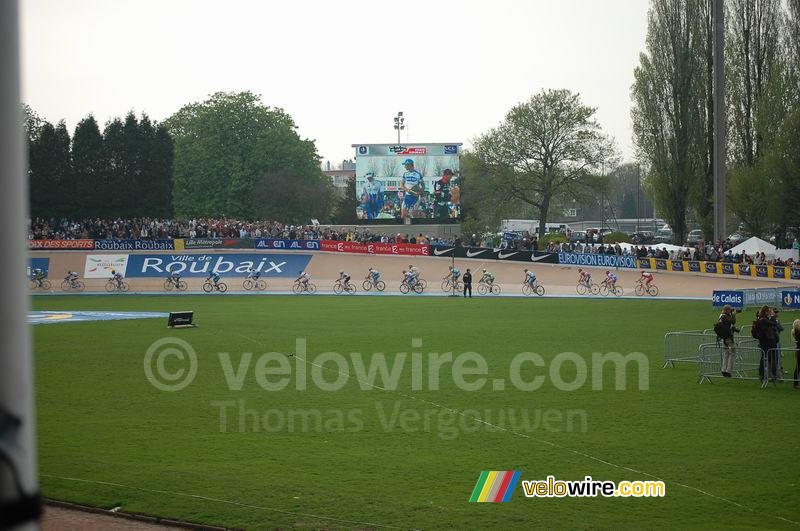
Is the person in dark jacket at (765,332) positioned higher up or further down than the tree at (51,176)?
further down

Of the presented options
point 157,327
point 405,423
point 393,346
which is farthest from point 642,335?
point 157,327

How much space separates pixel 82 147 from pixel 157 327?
54.7m

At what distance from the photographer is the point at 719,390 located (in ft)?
64.6

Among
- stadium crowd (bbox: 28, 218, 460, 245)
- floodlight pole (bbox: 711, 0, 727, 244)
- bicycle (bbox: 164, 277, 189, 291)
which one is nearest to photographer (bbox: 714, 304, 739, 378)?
floodlight pole (bbox: 711, 0, 727, 244)

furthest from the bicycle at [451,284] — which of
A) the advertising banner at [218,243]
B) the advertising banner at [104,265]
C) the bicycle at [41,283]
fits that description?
the bicycle at [41,283]

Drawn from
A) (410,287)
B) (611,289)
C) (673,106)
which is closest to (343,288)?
(410,287)

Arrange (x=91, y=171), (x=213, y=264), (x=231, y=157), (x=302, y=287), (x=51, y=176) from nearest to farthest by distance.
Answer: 1. (x=302, y=287)
2. (x=213, y=264)
3. (x=51, y=176)
4. (x=91, y=171)
5. (x=231, y=157)

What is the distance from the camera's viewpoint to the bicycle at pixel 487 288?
5278 cm

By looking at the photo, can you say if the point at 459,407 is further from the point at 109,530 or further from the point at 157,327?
the point at 157,327

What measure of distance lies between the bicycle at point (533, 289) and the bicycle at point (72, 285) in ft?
97.6

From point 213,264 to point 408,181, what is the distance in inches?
684

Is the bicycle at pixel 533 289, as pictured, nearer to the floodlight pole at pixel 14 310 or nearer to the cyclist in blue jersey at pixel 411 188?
the cyclist in blue jersey at pixel 411 188

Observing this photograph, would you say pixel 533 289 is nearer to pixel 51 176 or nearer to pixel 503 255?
pixel 503 255

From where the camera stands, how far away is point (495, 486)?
40.2 ft
